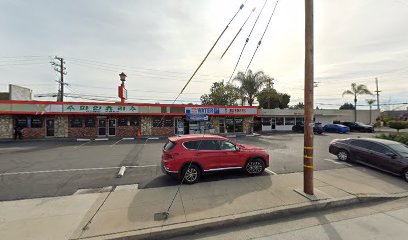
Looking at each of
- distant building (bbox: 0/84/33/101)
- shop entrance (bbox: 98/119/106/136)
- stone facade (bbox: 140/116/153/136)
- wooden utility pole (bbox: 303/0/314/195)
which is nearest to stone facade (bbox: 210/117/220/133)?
stone facade (bbox: 140/116/153/136)

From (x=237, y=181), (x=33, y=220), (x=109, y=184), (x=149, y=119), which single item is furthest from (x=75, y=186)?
(x=149, y=119)

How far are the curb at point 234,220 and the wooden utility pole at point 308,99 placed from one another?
697 millimetres

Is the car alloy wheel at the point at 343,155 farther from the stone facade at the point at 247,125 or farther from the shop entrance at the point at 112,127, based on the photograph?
the shop entrance at the point at 112,127

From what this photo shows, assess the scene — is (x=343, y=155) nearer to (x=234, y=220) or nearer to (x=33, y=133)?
(x=234, y=220)

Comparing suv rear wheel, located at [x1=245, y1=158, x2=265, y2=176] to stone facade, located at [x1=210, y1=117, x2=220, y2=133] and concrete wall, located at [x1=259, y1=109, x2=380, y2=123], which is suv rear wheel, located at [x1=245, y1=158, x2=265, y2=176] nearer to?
stone facade, located at [x1=210, y1=117, x2=220, y2=133]

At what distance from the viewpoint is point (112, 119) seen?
75.0ft

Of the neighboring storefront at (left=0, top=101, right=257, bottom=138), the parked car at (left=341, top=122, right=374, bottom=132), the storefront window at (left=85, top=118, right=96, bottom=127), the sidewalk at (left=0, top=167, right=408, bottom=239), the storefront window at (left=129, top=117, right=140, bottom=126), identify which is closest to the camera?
the sidewalk at (left=0, top=167, right=408, bottom=239)

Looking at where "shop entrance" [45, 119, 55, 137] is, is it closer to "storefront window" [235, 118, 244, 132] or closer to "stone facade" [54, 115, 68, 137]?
"stone facade" [54, 115, 68, 137]

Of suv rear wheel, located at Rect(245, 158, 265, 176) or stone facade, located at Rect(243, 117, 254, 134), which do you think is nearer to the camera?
suv rear wheel, located at Rect(245, 158, 265, 176)

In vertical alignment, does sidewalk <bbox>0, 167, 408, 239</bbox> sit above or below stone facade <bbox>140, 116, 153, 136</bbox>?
below

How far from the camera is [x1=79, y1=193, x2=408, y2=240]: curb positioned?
4.05 m

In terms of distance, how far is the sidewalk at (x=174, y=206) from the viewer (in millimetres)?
4203

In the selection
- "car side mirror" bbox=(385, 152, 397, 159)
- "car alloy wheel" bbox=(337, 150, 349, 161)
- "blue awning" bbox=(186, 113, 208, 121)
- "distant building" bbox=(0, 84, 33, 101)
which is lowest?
"car alloy wheel" bbox=(337, 150, 349, 161)

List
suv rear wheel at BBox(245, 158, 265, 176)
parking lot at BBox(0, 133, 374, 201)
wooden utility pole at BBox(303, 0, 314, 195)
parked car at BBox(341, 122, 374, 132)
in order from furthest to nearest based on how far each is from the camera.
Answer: parked car at BBox(341, 122, 374, 132) → suv rear wheel at BBox(245, 158, 265, 176) → parking lot at BBox(0, 133, 374, 201) → wooden utility pole at BBox(303, 0, 314, 195)
